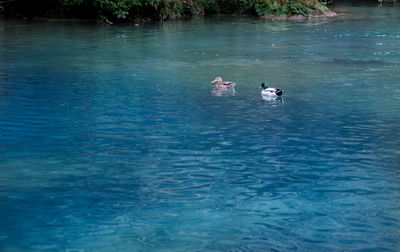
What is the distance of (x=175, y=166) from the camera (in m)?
11.7

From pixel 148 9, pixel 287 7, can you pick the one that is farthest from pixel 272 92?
pixel 287 7

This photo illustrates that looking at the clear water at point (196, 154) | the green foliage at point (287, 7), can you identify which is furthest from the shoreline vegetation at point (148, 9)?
the clear water at point (196, 154)

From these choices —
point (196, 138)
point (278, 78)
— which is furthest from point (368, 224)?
point (278, 78)

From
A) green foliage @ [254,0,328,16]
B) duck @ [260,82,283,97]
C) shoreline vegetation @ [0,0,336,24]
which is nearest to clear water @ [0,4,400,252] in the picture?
duck @ [260,82,283,97]

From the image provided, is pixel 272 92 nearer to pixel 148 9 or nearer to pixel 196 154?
pixel 196 154

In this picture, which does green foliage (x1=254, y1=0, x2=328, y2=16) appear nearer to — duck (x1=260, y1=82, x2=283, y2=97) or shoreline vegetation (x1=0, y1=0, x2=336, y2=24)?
shoreline vegetation (x1=0, y1=0, x2=336, y2=24)

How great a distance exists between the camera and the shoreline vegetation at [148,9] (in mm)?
42406

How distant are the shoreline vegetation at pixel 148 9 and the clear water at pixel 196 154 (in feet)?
55.6

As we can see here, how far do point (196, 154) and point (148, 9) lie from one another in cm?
3273

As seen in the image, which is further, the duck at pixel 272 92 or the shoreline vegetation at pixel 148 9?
the shoreline vegetation at pixel 148 9

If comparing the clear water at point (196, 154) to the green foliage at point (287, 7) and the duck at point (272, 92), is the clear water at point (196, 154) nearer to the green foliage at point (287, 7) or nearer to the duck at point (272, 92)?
the duck at point (272, 92)

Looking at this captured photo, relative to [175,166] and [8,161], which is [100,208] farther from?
[8,161]

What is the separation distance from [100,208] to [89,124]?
5.47m

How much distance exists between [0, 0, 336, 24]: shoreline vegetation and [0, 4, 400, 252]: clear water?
1695cm
